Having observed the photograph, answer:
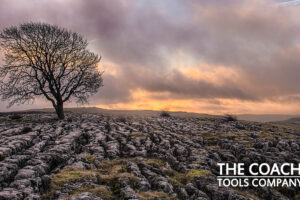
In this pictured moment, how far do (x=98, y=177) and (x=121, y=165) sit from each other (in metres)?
1.91

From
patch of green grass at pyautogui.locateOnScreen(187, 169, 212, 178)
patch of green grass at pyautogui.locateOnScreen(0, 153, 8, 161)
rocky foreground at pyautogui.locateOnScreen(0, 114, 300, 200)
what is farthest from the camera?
patch of green grass at pyautogui.locateOnScreen(0, 153, 8, 161)

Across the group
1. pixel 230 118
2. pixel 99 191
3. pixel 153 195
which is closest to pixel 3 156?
pixel 99 191

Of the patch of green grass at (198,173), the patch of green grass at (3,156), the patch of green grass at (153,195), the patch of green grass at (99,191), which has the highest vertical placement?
the patch of green grass at (3,156)

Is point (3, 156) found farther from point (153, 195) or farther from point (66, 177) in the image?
point (153, 195)

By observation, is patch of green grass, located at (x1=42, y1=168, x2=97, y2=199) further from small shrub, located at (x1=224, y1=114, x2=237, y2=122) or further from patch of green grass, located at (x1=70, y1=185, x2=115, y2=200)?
small shrub, located at (x1=224, y1=114, x2=237, y2=122)

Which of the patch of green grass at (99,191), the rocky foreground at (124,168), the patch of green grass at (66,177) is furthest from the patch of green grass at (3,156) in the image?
the patch of green grass at (99,191)

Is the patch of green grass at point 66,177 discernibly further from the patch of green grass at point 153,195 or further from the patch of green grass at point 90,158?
the patch of green grass at point 153,195

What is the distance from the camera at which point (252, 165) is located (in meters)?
11.1

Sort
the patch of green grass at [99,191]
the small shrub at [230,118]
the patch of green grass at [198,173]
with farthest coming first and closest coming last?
the small shrub at [230,118] → the patch of green grass at [198,173] → the patch of green grass at [99,191]

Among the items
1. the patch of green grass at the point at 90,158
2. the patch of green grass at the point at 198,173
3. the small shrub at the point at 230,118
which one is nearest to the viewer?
the patch of green grass at the point at 198,173

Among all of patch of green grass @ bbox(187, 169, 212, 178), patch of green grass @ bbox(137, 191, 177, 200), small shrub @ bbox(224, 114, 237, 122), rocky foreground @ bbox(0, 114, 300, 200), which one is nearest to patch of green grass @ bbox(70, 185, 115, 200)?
rocky foreground @ bbox(0, 114, 300, 200)

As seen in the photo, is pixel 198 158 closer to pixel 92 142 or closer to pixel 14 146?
pixel 92 142

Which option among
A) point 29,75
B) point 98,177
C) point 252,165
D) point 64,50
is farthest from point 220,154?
point 29,75

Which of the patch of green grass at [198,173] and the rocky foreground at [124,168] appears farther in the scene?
the patch of green grass at [198,173]
